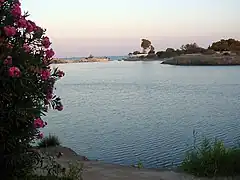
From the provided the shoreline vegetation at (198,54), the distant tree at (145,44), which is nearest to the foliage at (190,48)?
the shoreline vegetation at (198,54)

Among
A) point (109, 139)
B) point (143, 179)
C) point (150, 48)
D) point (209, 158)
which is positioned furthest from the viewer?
→ point (150, 48)

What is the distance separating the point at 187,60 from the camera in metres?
102

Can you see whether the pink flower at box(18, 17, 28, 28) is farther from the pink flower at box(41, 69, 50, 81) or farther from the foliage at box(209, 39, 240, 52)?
the foliage at box(209, 39, 240, 52)

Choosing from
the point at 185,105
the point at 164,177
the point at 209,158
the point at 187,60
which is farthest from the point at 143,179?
the point at 187,60

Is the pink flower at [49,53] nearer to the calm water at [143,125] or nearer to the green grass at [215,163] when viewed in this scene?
the green grass at [215,163]

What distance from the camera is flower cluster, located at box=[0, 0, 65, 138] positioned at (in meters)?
5.44

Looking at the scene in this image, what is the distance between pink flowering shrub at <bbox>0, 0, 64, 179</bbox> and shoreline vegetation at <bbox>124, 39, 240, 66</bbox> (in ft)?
295

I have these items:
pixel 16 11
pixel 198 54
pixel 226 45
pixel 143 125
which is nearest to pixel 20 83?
pixel 16 11

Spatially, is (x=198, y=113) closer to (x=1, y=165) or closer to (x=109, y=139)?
(x=109, y=139)

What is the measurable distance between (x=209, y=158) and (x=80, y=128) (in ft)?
32.6

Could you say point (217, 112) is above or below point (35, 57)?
below

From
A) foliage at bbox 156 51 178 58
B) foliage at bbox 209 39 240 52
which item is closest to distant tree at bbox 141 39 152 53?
foliage at bbox 156 51 178 58

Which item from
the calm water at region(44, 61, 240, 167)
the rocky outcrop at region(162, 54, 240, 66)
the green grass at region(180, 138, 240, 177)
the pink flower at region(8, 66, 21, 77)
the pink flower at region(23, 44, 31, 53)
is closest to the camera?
the pink flower at region(8, 66, 21, 77)

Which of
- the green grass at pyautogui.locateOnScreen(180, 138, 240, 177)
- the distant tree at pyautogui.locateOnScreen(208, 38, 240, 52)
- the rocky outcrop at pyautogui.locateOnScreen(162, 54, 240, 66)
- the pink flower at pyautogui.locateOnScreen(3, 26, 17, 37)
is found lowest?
the green grass at pyautogui.locateOnScreen(180, 138, 240, 177)
